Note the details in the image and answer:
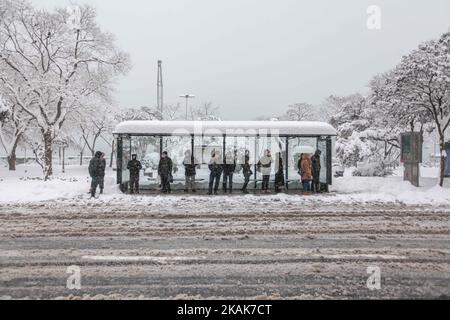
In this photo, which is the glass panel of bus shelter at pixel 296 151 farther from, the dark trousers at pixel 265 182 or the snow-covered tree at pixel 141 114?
the snow-covered tree at pixel 141 114

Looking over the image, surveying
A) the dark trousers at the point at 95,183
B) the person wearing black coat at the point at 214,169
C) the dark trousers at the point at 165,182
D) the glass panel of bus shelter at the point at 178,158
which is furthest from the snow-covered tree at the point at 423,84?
the dark trousers at the point at 95,183

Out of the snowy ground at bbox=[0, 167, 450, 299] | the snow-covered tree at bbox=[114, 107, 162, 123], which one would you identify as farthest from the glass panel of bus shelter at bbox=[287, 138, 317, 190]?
the snow-covered tree at bbox=[114, 107, 162, 123]

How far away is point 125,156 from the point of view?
1669 centimetres

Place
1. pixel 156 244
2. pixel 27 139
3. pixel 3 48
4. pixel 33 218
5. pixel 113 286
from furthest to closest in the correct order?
pixel 27 139 → pixel 3 48 → pixel 33 218 → pixel 156 244 → pixel 113 286

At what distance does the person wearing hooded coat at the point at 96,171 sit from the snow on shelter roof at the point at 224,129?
64.4 inches

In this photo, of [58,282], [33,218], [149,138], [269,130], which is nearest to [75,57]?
[149,138]

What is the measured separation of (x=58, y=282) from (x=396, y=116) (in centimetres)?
1755

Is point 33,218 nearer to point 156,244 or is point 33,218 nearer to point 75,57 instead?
point 156,244

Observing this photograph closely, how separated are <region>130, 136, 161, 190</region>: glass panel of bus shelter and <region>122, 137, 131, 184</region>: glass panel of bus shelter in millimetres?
191

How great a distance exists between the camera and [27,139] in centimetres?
3819

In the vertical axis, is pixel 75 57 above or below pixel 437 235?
above

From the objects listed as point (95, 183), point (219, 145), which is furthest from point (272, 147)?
point (95, 183)

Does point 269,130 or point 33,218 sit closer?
point 33,218
